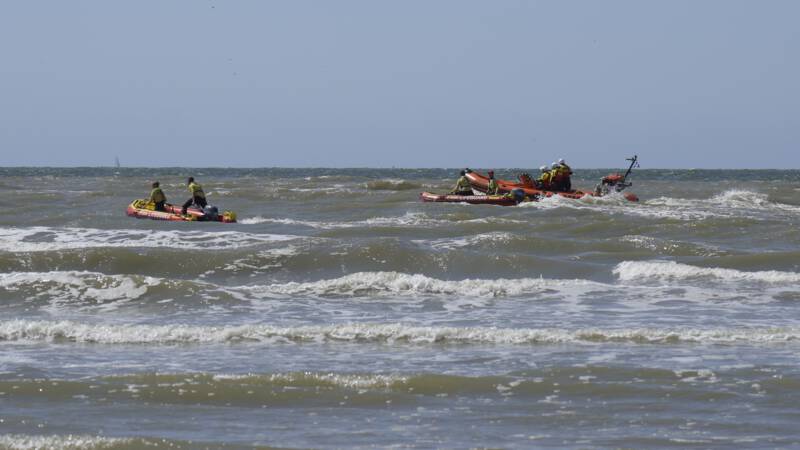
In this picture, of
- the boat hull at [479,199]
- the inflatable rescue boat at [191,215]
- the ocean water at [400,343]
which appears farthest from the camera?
the boat hull at [479,199]

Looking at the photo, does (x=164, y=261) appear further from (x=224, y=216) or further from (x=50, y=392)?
(x=50, y=392)

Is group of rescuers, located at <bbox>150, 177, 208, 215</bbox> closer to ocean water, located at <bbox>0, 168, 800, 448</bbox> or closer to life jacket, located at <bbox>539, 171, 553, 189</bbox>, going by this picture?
ocean water, located at <bbox>0, 168, 800, 448</bbox>

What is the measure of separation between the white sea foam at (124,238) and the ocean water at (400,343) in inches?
4.9

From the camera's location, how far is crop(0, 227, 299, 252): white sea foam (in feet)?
66.9

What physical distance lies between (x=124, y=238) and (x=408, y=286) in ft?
29.5

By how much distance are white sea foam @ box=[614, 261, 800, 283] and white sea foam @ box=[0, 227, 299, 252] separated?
6.90 metres

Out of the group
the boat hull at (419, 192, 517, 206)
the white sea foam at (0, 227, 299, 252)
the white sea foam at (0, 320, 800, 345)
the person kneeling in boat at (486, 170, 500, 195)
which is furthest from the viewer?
the person kneeling in boat at (486, 170, 500, 195)

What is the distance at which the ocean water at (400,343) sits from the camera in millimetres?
7289

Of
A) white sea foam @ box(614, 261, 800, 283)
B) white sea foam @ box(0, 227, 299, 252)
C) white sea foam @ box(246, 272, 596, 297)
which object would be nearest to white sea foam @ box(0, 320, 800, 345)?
white sea foam @ box(246, 272, 596, 297)

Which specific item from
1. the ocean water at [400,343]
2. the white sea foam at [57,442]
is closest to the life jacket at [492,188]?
the ocean water at [400,343]

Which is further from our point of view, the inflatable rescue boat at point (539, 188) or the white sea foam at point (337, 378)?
the inflatable rescue boat at point (539, 188)

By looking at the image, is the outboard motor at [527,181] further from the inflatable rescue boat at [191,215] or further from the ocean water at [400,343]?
the ocean water at [400,343]

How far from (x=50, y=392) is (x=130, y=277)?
256 inches

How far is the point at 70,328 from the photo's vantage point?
11.0 metres
